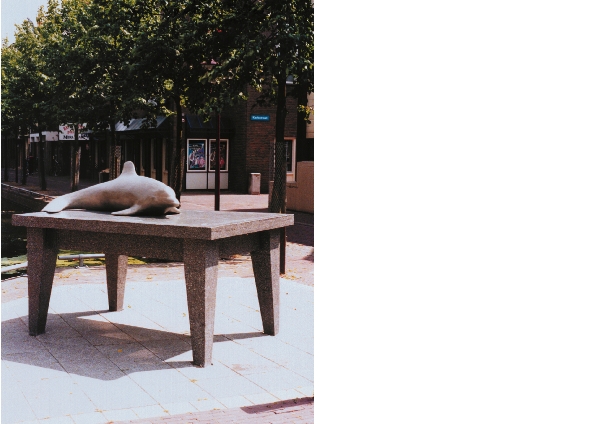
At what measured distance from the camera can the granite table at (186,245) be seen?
15.0 ft

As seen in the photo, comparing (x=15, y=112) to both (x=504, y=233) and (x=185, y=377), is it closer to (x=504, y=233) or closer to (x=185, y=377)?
(x=185, y=377)

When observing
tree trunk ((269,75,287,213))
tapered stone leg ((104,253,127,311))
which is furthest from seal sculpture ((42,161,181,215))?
tree trunk ((269,75,287,213))

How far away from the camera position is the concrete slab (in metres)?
3.93

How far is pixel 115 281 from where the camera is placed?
19.6 feet

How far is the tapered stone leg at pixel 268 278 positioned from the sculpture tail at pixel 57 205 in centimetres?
127

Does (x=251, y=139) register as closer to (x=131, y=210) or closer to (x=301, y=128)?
(x=301, y=128)

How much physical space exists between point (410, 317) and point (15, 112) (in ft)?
8.77

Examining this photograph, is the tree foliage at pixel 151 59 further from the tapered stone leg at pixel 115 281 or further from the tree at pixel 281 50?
the tapered stone leg at pixel 115 281

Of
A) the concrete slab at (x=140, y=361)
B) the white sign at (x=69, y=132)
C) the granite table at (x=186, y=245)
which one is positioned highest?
the white sign at (x=69, y=132)

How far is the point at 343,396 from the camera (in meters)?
4.39

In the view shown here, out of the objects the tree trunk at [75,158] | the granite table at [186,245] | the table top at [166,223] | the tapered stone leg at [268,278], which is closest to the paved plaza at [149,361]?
the tapered stone leg at [268,278]

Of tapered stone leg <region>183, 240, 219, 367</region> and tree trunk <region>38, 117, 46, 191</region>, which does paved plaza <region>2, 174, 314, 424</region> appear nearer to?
tapered stone leg <region>183, 240, 219, 367</region>

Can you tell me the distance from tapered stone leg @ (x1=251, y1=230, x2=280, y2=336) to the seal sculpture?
2.05 ft

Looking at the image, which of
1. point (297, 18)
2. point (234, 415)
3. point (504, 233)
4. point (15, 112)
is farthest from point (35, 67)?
point (504, 233)
